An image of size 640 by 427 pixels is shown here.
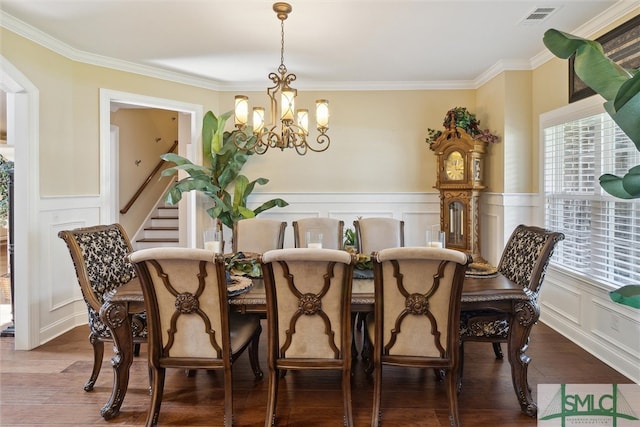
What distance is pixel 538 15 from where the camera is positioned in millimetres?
3109

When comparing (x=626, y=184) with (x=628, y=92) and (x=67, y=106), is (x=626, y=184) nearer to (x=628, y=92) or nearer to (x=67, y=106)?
(x=628, y=92)

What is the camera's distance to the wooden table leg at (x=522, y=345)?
228 centimetres

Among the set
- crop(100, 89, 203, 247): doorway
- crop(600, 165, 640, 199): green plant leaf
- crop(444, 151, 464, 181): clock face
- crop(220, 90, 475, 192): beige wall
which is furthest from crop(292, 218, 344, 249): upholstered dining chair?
crop(600, 165, 640, 199): green plant leaf

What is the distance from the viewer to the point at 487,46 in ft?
12.6

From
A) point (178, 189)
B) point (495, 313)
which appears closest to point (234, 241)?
point (178, 189)

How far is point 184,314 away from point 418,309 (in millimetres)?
1212

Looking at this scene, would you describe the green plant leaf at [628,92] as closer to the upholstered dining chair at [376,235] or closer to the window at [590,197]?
the window at [590,197]

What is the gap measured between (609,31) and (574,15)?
27 cm

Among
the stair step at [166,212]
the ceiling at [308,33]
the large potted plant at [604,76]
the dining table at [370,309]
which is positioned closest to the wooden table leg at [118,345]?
the dining table at [370,309]

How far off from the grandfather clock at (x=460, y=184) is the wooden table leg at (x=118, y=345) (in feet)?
11.3

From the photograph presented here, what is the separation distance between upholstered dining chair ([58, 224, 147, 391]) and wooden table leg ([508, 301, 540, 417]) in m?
2.16

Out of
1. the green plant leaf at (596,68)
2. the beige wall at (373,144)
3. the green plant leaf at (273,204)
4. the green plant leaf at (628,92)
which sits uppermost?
the beige wall at (373,144)

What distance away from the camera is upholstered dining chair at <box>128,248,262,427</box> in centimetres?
209

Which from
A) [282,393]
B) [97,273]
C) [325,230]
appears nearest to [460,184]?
[325,230]
